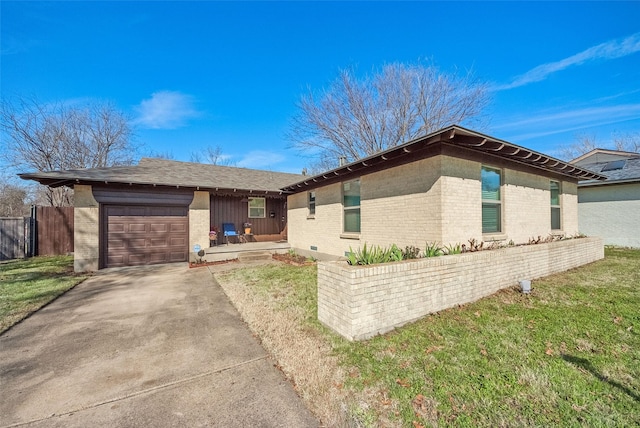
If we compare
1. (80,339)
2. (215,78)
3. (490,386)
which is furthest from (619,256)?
(215,78)

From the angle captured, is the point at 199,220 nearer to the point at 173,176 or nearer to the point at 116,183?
the point at 173,176

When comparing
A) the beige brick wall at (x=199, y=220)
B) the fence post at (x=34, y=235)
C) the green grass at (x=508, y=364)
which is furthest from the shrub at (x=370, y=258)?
the fence post at (x=34, y=235)

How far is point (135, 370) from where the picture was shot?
2.99 metres

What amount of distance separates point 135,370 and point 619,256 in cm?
1440

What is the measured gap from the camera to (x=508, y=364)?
9.37 feet

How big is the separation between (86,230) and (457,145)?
11.7 m

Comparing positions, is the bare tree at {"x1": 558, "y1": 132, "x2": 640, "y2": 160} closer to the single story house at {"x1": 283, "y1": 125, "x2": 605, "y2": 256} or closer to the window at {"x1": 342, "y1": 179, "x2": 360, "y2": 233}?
the single story house at {"x1": 283, "y1": 125, "x2": 605, "y2": 256}

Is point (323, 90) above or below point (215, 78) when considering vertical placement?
above

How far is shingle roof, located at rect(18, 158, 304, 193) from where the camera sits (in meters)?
8.52

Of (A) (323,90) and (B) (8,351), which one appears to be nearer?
(B) (8,351)

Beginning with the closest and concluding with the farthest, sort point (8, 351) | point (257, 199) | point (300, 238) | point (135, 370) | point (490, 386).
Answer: point (490, 386)
point (135, 370)
point (8, 351)
point (300, 238)
point (257, 199)

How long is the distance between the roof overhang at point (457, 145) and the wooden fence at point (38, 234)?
40.8ft

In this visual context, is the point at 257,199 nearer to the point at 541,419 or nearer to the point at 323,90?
the point at 323,90

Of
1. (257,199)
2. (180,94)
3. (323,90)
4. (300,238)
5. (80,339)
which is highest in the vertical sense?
(323,90)
